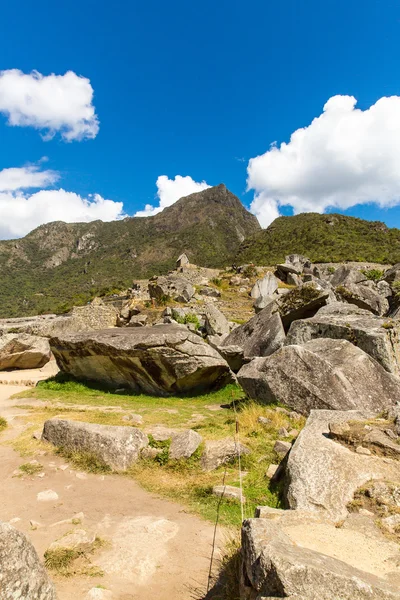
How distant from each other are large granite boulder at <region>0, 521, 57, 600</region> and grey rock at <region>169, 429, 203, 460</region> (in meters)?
3.52

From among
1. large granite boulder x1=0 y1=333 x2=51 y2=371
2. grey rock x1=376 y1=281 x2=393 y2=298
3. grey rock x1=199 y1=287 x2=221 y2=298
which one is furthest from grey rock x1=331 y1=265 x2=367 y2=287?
large granite boulder x1=0 y1=333 x2=51 y2=371

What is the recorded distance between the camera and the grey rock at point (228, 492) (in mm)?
5023

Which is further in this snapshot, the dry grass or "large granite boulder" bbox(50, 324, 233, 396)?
"large granite boulder" bbox(50, 324, 233, 396)

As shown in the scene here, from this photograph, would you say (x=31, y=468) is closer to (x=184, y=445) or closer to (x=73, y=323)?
(x=184, y=445)

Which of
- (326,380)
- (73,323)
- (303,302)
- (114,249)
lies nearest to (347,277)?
(303,302)

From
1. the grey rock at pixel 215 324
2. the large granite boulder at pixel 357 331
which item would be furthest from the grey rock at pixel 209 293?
the large granite boulder at pixel 357 331

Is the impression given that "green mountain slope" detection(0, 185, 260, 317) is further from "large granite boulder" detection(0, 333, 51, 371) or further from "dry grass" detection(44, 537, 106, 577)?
"dry grass" detection(44, 537, 106, 577)

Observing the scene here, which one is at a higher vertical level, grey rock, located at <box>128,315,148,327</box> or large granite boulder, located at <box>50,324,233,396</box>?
grey rock, located at <box>128,315,148,327</box>

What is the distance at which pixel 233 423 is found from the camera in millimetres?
8562

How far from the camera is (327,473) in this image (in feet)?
15.0

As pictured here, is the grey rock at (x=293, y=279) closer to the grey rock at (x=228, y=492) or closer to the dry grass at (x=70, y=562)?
the grey rock at (x=228, y=492)

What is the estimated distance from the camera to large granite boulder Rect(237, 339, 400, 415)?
7.50 m

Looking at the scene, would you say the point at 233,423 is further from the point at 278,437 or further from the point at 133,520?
the point at 133,520

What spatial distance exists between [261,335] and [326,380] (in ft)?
16.2
